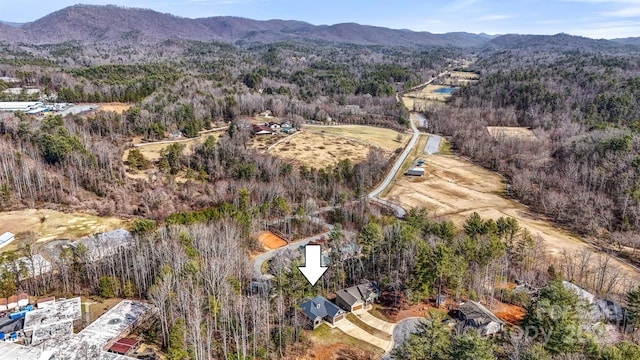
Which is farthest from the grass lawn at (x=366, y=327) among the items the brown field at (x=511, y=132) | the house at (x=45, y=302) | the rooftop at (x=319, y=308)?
the brown field at (x=511, y=132)

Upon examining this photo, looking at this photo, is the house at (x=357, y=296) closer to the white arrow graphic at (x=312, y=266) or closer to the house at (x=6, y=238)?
the white arrow graphic at (x=312, y=266)

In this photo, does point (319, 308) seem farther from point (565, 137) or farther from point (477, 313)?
point (565, 137)

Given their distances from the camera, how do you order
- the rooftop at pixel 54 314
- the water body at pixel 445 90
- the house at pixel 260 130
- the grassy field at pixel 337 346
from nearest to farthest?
the grassy field at pixel 337 346 → the rooftop at pixel 54 314 → the house at pixel 260 130 → the water body at pixel 445 90

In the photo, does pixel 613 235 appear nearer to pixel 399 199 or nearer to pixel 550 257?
→ pixel 550 257

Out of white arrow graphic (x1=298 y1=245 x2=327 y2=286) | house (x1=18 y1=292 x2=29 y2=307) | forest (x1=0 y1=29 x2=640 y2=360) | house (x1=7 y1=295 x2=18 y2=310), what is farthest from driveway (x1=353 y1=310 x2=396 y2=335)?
house (x1=7 y1=295 x2=18 y2=310)

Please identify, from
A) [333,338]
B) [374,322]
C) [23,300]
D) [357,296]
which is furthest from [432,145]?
[23,300]

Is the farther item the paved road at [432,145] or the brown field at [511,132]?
the brown field at [511,132]

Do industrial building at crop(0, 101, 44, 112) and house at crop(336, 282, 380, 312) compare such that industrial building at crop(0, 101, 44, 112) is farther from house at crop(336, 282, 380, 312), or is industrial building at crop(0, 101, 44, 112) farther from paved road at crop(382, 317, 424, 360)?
paved road at crop(382, 317, 424, 360)
